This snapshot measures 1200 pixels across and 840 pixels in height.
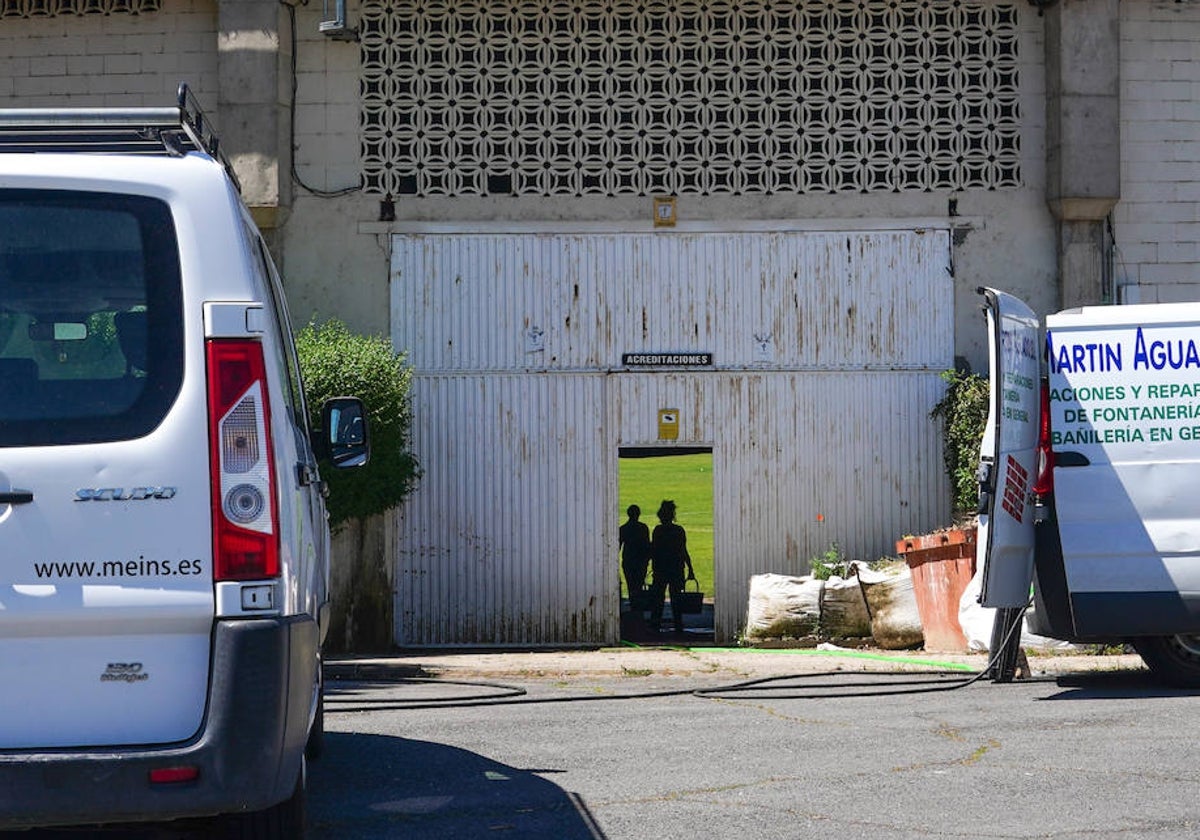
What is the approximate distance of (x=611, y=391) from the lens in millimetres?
17094

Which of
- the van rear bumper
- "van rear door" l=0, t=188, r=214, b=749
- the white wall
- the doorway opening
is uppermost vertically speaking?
the white wall

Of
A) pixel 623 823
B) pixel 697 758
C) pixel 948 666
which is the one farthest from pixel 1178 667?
pixel 623 823

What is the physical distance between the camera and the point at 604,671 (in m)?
13.5

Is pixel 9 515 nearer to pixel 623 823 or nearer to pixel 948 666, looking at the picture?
pixel 623 823

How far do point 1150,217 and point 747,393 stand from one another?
4.35 meters

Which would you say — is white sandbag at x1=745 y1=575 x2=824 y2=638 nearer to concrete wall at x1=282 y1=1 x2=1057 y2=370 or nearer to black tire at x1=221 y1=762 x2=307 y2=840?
concrete wall at x1=282 y1=1 x2=1057 y2=370

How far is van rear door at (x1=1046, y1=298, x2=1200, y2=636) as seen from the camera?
10.6 meters

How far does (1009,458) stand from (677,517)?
3394cm

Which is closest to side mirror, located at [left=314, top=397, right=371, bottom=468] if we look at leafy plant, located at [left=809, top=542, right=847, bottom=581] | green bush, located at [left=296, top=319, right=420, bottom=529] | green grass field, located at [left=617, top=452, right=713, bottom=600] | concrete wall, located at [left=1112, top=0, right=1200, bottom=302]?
green bush, located at [left=296, top=319, right=420, bottom=529]

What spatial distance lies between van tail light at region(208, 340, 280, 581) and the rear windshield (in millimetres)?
134

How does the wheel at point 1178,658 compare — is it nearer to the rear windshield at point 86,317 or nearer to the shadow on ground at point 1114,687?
the shadow on ground at point 1114,687

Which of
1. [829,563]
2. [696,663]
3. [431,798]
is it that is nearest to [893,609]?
[829,563]

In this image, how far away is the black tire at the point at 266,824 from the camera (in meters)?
5.48

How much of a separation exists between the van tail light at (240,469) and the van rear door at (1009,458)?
21.5 ft
